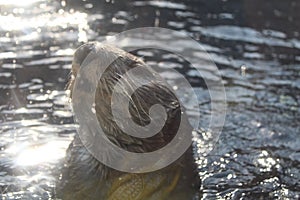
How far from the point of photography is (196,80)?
4.89 metres

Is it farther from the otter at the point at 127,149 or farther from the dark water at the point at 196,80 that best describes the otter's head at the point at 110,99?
the dark water at the point at 196,80

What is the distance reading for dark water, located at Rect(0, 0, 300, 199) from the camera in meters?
3.60

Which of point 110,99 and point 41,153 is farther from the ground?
point 110,99

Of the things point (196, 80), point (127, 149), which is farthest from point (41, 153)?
point (196, 80)

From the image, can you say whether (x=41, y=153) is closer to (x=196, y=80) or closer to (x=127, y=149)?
(x=127, y=149)

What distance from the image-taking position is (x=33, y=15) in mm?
5762

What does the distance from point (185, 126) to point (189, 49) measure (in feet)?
6.76

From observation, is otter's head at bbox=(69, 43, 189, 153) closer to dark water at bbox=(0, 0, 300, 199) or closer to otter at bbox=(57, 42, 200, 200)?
otter at bbox=(57, 42, 200, 200)

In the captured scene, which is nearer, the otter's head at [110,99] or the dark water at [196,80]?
the otter's head at [110,99]

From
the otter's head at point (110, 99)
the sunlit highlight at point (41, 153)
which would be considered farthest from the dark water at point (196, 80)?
the otter's head at point (110, 99)

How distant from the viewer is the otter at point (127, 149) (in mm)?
3113

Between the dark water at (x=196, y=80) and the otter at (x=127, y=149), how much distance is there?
0.13 meters

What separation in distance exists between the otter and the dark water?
13 cm

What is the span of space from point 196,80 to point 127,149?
1.86m
